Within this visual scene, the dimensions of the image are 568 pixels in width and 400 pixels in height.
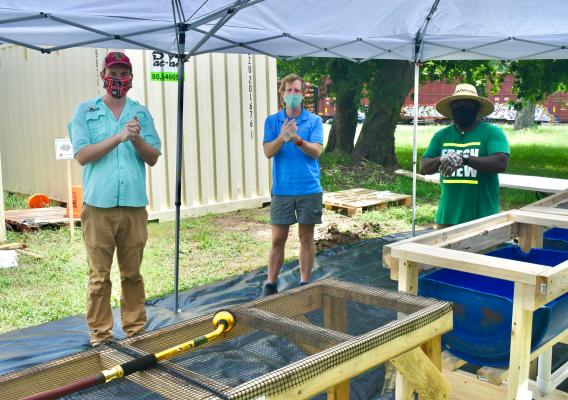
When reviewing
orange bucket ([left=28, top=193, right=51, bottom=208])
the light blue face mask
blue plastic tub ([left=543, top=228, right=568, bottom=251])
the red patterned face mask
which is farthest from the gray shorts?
orange bucket ([left=28, top=193, right=51, bottom=208])

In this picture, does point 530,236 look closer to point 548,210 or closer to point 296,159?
point 548,210

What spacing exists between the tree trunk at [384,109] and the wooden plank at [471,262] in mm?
10714

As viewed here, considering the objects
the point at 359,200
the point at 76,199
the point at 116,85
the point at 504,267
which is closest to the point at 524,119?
the point at 359,200

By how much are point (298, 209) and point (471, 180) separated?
4.66ft

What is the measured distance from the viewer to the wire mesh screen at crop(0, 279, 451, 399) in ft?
6.07

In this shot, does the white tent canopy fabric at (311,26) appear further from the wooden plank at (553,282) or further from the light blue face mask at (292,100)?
the wooden plank at (553,282)

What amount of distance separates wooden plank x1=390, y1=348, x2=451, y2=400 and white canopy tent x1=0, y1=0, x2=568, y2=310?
254 cm

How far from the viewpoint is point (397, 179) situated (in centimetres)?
1284

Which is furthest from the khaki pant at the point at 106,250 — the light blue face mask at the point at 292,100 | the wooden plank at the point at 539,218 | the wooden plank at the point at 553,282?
the wooden plank at the point at 553,282

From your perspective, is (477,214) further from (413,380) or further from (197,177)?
(197,177)

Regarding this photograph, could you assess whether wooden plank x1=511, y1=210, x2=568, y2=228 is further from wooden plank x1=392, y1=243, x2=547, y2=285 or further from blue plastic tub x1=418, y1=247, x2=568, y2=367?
wooden plank x1=392, y1=243, x2=547, y2=285

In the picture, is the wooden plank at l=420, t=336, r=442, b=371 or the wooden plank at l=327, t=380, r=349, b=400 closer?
the wooden plank at l=327, t=380, r=349, b=400

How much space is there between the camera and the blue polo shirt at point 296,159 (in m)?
4.96

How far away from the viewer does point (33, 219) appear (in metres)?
8.38
